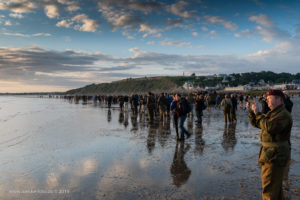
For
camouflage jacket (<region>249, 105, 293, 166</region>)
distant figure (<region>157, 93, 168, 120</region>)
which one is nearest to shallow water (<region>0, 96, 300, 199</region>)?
camouflage jacket (<region>249, 105, 293, 166</region>)

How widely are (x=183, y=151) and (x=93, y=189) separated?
3728 mm

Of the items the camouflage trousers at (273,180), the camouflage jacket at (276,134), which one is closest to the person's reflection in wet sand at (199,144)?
the camouflage trousers at (273,180)

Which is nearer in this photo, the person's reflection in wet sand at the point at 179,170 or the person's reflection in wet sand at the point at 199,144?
the person's reflection in wet sand at the point at 179,170

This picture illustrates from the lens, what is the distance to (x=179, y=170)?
560 cm

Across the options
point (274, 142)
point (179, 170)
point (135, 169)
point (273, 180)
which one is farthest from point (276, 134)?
point (135, 169)

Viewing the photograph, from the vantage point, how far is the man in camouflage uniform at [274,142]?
3.30 meters

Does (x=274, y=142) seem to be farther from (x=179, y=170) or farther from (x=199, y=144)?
(x=199, y=144)

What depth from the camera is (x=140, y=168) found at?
577 cm

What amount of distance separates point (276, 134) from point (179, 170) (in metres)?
2.81

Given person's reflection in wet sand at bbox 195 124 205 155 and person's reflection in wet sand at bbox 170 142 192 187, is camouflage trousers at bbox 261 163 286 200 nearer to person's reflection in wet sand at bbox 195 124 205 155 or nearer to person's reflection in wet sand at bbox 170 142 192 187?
person's reflection in wet sand at bbox 170 142 192 187

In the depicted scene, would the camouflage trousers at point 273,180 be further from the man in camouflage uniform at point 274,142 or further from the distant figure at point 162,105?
the distant figure at point 162,105

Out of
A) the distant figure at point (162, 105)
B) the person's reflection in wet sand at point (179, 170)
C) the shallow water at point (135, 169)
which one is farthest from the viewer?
the distant figure at point (162, 105)

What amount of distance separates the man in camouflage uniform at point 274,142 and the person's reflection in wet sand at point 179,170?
181 centimetres

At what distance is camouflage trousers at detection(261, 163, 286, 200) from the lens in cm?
345
